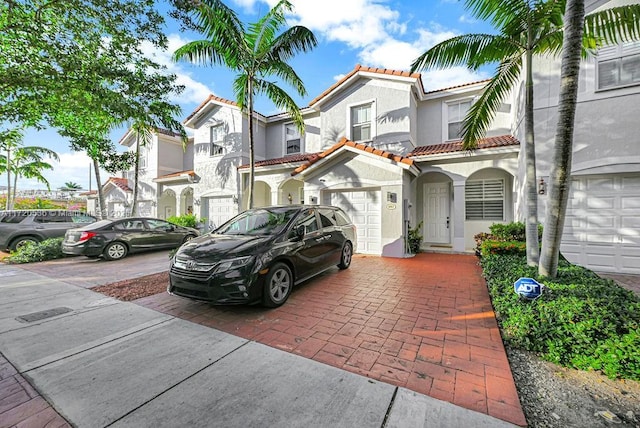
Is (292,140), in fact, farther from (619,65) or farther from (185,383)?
(185,383)

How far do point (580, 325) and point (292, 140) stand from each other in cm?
1277

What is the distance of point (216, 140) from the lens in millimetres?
14359

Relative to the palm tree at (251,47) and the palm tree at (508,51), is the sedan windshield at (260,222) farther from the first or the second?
the palm tree at (508,51)

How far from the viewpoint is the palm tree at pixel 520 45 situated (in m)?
4.76

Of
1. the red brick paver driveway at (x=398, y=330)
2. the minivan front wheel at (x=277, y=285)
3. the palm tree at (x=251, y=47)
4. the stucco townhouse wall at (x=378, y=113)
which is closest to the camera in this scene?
the red brick paver driveway at (x=398, y=330)

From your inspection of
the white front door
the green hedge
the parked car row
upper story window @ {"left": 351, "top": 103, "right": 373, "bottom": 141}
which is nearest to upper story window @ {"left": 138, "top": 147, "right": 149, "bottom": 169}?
the parked car row

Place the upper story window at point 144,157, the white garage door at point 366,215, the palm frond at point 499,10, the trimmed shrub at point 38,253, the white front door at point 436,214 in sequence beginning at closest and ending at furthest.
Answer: the palm frond at point 499,10 < the trimmed shrub at point 38,253 < the white garage door at point 366,215 < the white front door at point 436,214 < the upper story window at point 144,157

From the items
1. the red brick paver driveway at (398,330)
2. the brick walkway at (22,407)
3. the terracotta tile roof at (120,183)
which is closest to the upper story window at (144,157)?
the terracotta tile roof at (120,183)

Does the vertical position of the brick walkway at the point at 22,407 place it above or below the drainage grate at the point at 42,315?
below

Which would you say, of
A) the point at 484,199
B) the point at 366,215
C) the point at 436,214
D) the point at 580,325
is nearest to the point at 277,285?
the point at 580,325

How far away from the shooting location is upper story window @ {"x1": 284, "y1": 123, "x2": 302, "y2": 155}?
1365 cm

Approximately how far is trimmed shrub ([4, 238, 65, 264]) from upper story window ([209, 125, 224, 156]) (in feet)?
24.7

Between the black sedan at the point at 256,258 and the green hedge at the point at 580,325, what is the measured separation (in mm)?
3294

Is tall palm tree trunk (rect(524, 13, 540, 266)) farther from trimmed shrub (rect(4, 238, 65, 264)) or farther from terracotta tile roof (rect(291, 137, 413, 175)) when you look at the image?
trimmed shrub (rect(4, 238, 65, 264))
